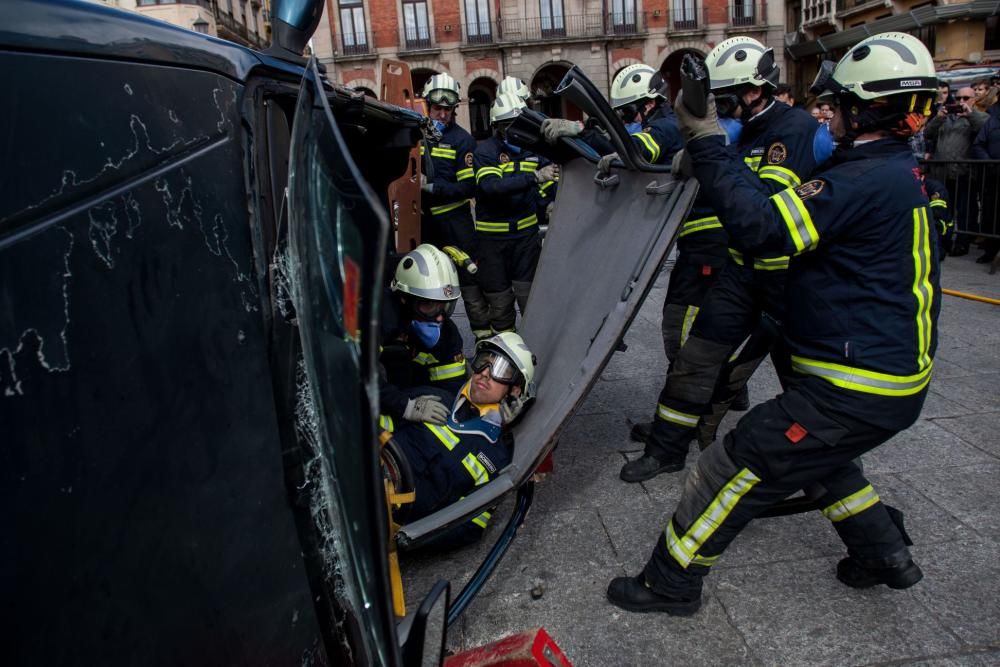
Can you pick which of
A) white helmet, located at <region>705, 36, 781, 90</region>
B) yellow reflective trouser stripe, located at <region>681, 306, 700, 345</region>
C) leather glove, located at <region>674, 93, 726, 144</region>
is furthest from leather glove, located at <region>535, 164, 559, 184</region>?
leather glove, located at <region>674, 93, 726, 144</region>

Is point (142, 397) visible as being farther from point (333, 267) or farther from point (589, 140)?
point (589, 140)

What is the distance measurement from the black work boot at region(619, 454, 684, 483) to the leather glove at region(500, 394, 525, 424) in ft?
2.78

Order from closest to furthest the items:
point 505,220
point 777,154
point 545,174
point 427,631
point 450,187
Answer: point 427,631 < point 777,154 < point 545,174 < point 505,220 < point 450,187

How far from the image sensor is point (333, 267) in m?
0.72

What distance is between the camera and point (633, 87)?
4.27 m

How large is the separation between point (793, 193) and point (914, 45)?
0.63 m

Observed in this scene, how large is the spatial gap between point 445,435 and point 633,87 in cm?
251

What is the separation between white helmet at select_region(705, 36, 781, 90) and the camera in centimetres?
334

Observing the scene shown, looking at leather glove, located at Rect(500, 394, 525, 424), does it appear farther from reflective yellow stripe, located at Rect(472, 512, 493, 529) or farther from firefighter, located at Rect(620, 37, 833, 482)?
firefighter, located at Rect(620, 37, 833, 482)

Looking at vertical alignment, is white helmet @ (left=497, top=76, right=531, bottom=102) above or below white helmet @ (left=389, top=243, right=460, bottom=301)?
above

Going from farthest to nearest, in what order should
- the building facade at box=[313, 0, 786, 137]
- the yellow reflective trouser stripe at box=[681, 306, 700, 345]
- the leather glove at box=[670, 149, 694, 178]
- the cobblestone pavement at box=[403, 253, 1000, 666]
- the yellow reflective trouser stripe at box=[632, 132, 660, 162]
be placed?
the building facade at box=[313, 0, 786, 137]
the yellow reflective trouser stripe at box=[681, 306, 700, 345]
the yellow reflective trouser stripe at box=[632, 132, 660, 162]
the leather glove at box=[670, 149, 694, 178]
the cobblestone pavement at box=[403, 253, 1000, 666]

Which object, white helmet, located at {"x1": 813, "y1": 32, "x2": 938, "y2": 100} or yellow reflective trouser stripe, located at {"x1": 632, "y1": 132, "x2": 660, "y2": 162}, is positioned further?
yellow reflective trouser stripe, located at {"x1": 632, "y1": 132, "x2": 660, "y2": 162}

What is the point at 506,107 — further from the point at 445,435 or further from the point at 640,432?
the point at 445,435

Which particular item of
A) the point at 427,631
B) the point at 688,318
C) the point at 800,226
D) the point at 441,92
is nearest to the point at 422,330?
the point at 688,318
